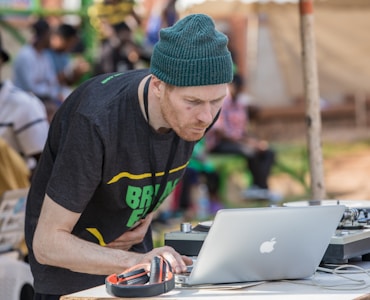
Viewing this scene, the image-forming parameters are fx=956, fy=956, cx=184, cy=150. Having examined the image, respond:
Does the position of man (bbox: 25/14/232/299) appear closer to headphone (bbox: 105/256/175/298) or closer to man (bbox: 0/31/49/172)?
headphone (bbox: 105/256/175/298)

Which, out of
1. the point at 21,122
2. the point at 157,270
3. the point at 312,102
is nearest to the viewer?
the point at 157,270

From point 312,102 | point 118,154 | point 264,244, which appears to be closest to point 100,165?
point 118,154

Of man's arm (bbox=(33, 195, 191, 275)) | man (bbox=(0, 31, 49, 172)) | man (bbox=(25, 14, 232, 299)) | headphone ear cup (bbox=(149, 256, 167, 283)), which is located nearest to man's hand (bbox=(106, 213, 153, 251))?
man (bbox=(25, 14, 232, 299))

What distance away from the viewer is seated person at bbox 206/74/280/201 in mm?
10656

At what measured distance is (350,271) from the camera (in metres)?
2.82

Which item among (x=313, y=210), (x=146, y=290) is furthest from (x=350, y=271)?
(x=146, y=290)

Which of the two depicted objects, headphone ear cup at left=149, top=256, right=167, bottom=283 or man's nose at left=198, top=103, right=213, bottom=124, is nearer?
headphone ear cup at left=149, top=256, right=167, bottom=283

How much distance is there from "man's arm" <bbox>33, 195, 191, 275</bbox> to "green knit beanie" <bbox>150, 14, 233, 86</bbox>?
51cm

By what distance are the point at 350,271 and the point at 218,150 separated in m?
7.92

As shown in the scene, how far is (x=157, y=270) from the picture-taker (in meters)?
2.51

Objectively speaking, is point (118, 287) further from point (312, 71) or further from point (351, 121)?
point (351, 121)

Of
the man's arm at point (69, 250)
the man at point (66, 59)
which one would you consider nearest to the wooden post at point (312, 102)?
the man's arm at point (69, 250)

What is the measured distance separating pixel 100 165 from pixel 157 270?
480 millimetres

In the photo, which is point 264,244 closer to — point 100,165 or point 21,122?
point 100,165
